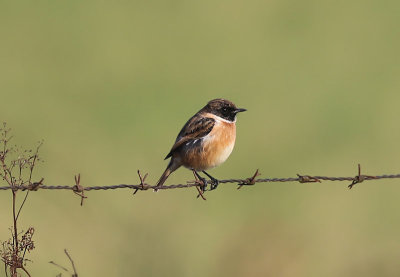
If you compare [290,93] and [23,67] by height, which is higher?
[23,67]

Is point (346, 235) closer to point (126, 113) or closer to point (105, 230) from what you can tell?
point (105, 230)

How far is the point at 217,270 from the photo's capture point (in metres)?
9.80

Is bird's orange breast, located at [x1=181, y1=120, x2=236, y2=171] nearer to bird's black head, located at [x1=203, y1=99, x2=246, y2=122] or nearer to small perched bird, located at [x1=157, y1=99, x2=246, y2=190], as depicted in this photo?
small perched bird, located at [x1=157, y1=99, x2=246, y2=190]

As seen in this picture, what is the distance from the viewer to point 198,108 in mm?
15797

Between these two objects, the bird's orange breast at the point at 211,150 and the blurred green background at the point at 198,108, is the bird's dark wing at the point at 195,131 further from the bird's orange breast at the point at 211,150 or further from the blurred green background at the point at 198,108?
the blurred green background at the point at 198,108

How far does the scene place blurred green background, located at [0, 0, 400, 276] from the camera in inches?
413

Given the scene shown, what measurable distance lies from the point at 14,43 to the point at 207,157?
9830 mm

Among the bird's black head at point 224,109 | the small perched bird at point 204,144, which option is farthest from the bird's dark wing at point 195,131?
the bird's black head at point 224,109

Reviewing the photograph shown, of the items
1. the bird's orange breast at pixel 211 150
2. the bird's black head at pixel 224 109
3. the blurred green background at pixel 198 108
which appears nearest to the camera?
the bird's orange breast at pixel 211 150

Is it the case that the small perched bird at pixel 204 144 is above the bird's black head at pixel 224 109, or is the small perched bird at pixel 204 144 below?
below

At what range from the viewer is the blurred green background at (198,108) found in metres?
10.5

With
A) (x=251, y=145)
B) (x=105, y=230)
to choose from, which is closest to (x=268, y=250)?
(x=105, y=230)

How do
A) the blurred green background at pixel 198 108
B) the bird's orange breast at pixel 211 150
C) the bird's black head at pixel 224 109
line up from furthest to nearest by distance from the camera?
the blurred green background at pixel 198 108 → the bird's black head at pixel 224 109 → the bird's orange breast at pixel 211 150

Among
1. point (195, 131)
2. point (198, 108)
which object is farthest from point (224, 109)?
point (198, 108)
